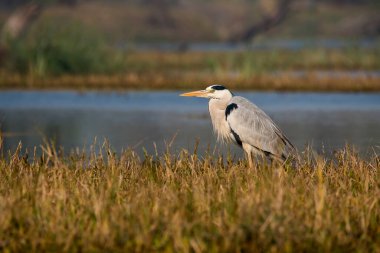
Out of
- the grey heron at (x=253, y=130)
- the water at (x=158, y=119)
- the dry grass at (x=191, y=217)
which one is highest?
the grey heron at (x=253, y=130)

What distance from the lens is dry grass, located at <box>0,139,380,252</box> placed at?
19.3 feet

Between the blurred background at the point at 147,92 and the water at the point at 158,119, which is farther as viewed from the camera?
the blurred background at the point at 147,92

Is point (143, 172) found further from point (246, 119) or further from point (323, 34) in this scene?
point (323, 34)

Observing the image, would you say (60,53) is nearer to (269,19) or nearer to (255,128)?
(255,128)

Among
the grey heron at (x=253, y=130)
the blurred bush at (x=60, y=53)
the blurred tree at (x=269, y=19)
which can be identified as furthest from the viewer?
the blurred tree at (x=269, y=19)

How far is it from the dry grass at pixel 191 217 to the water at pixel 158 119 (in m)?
4.55

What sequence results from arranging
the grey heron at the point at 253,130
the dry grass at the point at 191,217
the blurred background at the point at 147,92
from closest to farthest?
the dry grass at the point at 191,217, the grey heron at the point at 253,130, the blurred background at the point at 147,92

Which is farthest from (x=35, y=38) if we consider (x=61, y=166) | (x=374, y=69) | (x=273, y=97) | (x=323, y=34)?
(x=323, y=34)

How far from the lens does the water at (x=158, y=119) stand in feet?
46.4

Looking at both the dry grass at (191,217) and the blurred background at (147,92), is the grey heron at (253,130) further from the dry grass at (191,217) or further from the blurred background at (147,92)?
the dry grass at (191,217)

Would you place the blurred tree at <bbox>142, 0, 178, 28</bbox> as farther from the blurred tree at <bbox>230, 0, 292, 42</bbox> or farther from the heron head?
the heron head

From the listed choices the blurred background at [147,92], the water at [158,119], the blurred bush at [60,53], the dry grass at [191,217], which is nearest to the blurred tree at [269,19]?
the blurred background at [147,92]

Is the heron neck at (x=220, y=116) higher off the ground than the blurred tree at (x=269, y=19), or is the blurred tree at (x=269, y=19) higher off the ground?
the blurred tree at (x=269, y=19)

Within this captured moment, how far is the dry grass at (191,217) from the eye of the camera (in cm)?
588
